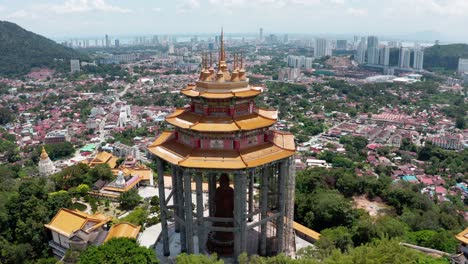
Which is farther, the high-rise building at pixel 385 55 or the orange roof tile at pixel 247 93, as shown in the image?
the high-rise building at pixel 385 55

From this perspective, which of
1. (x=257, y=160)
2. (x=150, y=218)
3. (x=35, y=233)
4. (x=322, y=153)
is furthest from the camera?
(x=322, y=153)

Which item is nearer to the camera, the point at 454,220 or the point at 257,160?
the point at 257,160

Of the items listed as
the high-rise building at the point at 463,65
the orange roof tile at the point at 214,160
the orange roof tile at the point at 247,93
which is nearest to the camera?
the orange roof tile at the point at 214,160

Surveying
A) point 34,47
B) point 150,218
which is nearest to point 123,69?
point 34,47

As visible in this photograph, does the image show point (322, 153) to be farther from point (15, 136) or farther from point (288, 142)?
point (15, 136)

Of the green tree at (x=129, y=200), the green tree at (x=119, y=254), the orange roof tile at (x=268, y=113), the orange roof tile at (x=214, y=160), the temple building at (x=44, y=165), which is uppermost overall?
the orange roof tile at (x=268, y=113)

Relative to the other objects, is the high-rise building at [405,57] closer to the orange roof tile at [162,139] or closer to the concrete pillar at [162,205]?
the orange roof tile at [162,139]

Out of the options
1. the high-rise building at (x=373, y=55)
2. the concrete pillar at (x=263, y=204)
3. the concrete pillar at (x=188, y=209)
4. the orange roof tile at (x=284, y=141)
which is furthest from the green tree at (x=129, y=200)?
the high-rise building at (x=373, y=55)
